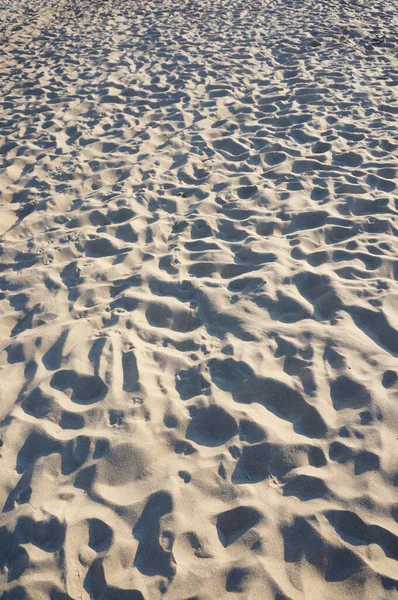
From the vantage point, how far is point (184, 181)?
4.93 meters

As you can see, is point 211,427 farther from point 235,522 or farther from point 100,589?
point 100,589

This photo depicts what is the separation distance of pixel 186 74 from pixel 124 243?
178 inches

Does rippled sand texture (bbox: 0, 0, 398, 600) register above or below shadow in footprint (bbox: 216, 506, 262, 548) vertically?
above

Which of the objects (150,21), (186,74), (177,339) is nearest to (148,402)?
(177,339)

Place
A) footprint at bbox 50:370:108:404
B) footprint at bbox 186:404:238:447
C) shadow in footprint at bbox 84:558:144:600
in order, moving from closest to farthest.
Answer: shadow in footprint at bbox 84:558:144:600 → footprint at bbox 186:404:238:447 → footprint at bbox 50:370:108:404

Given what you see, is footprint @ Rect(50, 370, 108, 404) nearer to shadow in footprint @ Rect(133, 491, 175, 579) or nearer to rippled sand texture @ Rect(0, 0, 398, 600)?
rippled sand texture @ Rect(0, 0, 398, 600)

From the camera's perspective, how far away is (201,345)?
10.2ft

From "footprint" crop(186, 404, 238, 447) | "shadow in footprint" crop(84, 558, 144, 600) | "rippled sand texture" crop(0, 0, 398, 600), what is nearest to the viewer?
"shadow in footprint" crop(84, 558, 144, 600)

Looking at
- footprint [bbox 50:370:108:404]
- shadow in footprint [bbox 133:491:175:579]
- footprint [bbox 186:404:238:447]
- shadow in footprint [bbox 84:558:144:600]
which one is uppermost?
footprint [bbox 50:370:108:404]

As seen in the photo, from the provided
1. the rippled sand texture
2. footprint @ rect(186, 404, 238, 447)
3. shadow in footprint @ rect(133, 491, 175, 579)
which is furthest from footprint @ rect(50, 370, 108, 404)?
shadow in footprint @ rect(133, 491, 175, 579)

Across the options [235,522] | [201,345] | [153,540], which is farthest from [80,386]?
[235,522]

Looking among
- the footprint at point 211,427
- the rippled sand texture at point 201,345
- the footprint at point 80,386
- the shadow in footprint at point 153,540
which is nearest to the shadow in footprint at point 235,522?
the rippled sand texture at point 201,345

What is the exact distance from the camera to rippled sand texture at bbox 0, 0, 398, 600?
7.07ft

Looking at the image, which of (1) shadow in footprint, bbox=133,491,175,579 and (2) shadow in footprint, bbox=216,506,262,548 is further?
(2) shadow in footprint, bbox=216,506,262,548
